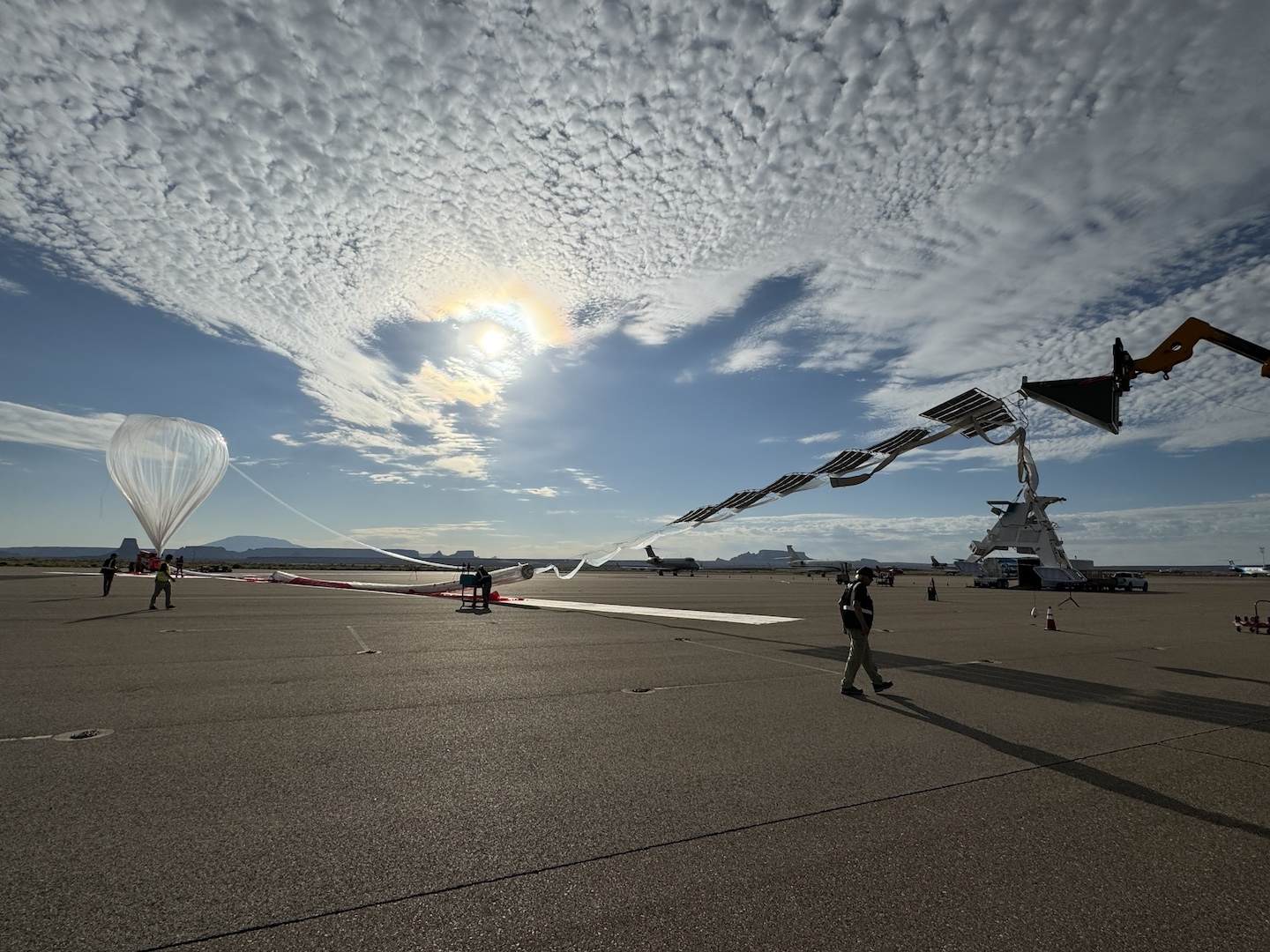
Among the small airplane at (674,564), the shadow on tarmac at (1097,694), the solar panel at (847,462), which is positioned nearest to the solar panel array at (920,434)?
the solar panel at (847,462)

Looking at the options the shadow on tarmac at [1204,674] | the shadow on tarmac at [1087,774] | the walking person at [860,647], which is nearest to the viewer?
the shadow on tarmac at [1087,774]

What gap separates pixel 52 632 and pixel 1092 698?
21179 mm

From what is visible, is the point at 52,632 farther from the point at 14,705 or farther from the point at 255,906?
the point at 255,906

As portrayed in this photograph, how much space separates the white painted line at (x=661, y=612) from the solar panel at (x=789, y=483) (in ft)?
14.3

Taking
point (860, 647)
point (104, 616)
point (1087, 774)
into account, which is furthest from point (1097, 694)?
point (104, 616)

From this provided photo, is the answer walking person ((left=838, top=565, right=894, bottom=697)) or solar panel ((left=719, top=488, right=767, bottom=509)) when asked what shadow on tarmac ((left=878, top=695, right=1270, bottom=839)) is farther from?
solar panel ((left=719, top=488, right=767, bottom=509))

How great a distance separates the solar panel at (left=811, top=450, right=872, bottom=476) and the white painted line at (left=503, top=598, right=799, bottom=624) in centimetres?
527

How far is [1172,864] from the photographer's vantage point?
428 centimetres

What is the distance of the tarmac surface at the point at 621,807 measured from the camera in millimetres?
3518

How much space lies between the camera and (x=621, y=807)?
5141mm

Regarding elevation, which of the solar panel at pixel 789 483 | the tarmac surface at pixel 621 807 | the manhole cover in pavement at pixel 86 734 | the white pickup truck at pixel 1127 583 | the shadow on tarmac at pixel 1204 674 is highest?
the solar panel at pixel 789 483

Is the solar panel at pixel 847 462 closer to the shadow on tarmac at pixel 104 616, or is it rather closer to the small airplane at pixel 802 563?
the shadow on tarmac at pixel 104 616

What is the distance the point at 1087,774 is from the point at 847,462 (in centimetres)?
1520

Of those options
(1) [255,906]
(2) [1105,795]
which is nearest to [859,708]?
(2) [1105,795]
